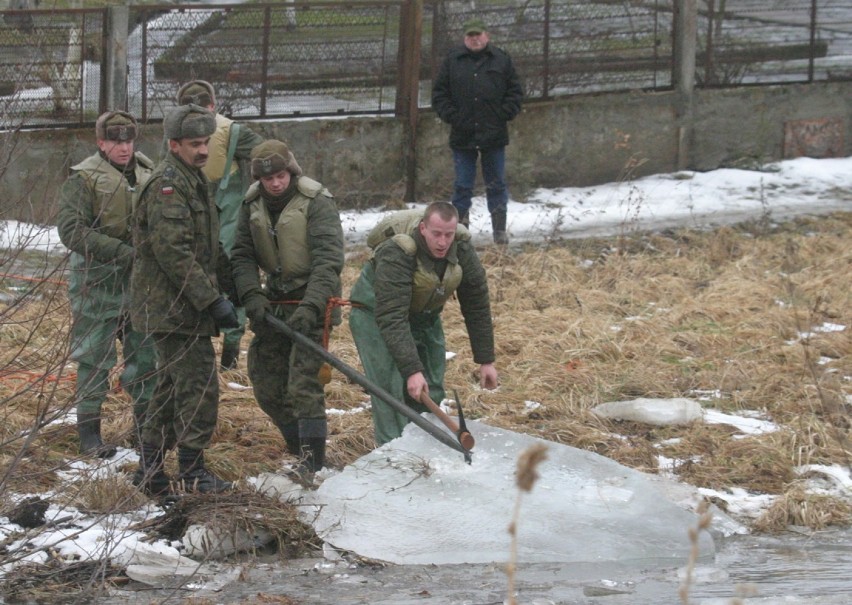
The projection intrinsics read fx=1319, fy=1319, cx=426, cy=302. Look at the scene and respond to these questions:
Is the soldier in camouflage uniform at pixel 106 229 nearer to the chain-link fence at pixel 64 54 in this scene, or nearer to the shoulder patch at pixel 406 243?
the shoulder patch at pixel 406 243

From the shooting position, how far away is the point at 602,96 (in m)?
12.8

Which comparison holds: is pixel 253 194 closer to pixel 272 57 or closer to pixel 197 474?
pixel 197 474

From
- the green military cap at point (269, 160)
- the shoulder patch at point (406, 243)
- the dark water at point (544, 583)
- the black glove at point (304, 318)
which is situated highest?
the green military cap at point (269, 160)

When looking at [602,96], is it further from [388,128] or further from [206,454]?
[206,454]

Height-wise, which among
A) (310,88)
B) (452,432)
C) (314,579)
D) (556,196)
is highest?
(310,88)

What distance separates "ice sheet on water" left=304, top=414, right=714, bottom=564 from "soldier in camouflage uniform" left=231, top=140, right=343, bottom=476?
16.0 inches

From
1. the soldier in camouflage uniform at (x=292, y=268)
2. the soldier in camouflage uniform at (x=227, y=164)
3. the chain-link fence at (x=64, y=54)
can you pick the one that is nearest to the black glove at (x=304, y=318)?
the soldier in camouflage uniform at (x=292, y=268)

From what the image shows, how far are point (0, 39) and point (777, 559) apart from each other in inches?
327

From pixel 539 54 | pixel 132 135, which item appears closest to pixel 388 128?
pixel 539 54

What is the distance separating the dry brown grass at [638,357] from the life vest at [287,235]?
0.97m

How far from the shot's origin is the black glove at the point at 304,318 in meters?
5.93

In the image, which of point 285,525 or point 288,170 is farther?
point 288,170

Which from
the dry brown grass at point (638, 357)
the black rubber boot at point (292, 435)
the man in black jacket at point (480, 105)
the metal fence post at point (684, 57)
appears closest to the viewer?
the black rubber boot at point (292, 435)

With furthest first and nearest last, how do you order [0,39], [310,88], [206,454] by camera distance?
[310,88] < [0,39] < [206,454]
